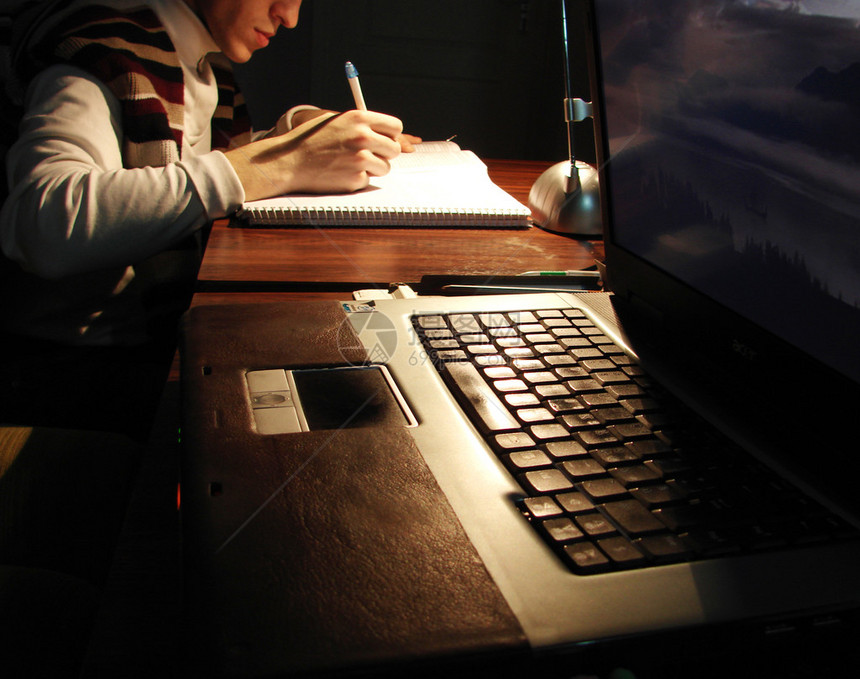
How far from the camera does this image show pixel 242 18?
3.36 feet

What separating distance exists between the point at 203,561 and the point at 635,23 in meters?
0.53

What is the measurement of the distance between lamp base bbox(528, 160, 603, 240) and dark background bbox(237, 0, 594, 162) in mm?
2015

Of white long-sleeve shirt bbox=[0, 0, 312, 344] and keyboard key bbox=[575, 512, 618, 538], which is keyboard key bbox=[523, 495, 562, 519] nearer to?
keyboard key bbox=[575, 512, 618, 538]

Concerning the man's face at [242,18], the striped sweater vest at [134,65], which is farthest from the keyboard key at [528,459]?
the man's face at [242,18]

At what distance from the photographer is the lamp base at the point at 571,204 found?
34.1 inches

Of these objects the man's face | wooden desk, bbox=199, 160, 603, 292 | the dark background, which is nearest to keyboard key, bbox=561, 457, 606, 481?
wooden desk, bbox=199, 160, 603, 292

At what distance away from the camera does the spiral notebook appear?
0.82 metres

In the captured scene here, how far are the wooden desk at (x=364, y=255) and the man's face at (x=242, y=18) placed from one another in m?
0.40

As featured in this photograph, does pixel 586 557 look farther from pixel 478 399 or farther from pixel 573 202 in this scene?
pixel 573 202

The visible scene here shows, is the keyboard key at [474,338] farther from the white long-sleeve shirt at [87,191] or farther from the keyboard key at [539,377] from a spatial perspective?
the white long-sleeve shirt at [87,191]

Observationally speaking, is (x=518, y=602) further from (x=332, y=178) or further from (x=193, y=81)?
(x=193, y=81)

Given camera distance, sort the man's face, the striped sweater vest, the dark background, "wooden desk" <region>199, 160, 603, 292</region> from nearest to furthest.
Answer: "wooden desk" <region>199, 160, 603, 292</region>, the striped sweater vest, the man's face, the dark background

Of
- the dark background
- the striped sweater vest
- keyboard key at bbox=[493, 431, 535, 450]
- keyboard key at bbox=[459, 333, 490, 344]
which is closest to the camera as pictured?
keyboard key at bbox=[493, 431, 535, 450]

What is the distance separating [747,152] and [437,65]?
2.75 meters
